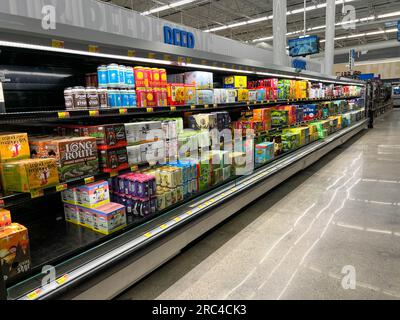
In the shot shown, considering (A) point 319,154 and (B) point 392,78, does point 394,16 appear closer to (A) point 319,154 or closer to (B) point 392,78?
(B) point 392,78

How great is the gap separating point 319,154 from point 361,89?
7.04 meters

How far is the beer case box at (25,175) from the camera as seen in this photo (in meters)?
1.60

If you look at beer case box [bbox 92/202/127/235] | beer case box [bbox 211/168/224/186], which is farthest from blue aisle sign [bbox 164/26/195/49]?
beer case box [bbox 92/202/127/235]

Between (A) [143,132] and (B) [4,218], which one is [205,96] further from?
(B) [4,218]

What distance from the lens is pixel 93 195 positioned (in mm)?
2168

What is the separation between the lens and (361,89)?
36.9 ft

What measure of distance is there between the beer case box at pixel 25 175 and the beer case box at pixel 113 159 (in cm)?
44

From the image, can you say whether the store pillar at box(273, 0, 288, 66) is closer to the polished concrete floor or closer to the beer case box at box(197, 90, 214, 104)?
the polished concrete floor

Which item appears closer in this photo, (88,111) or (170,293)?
(88,111)

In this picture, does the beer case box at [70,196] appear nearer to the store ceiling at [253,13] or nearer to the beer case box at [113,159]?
the beer case box at [113,159]

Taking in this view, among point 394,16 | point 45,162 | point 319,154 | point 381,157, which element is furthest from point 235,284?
point 394,16

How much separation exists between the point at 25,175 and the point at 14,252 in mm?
433
